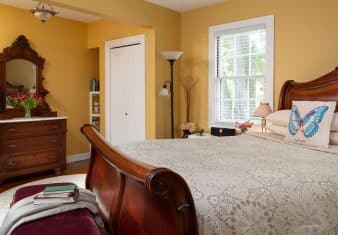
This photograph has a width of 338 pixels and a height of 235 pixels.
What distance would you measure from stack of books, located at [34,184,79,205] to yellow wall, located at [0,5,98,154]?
12.4 ft

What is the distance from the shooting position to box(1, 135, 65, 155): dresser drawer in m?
4.10

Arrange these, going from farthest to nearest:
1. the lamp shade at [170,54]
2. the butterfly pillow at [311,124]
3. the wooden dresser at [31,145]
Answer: the lamp shade at [170,54] < the wooden dresser at [31,145] < the butterfly pillow at [311,124]

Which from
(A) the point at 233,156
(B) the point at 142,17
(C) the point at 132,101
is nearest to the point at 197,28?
(B) the point at 142,17

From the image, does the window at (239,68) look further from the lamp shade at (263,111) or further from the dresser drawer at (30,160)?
the dresser drawer at (30,160)

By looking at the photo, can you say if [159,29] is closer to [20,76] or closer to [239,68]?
[239,68]

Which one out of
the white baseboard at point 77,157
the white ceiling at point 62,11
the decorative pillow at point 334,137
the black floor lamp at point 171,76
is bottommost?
the white baseboard at point 77,157

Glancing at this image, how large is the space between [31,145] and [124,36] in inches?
86.4

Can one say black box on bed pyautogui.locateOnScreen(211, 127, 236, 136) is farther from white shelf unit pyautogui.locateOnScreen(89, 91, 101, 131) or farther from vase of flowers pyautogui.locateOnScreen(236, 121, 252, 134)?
white shelf unit pyautogui.locateOnScreen(89, 91, 101, 131)

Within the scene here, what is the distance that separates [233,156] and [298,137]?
3.00ft

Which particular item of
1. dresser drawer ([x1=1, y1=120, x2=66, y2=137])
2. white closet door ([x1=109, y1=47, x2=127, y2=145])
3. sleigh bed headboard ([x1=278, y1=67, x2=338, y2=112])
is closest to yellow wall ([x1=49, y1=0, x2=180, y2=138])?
white closet door ([x1=109, y1=47, x2=127, y2=145])

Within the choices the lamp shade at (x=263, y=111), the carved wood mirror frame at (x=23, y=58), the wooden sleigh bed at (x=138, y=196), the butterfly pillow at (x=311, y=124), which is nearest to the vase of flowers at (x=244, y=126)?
the lamp shade at (x=263, y=111)

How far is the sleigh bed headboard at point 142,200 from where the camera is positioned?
3.53 feet

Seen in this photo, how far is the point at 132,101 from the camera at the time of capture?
4.86 m

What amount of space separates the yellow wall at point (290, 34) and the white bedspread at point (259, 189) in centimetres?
166
